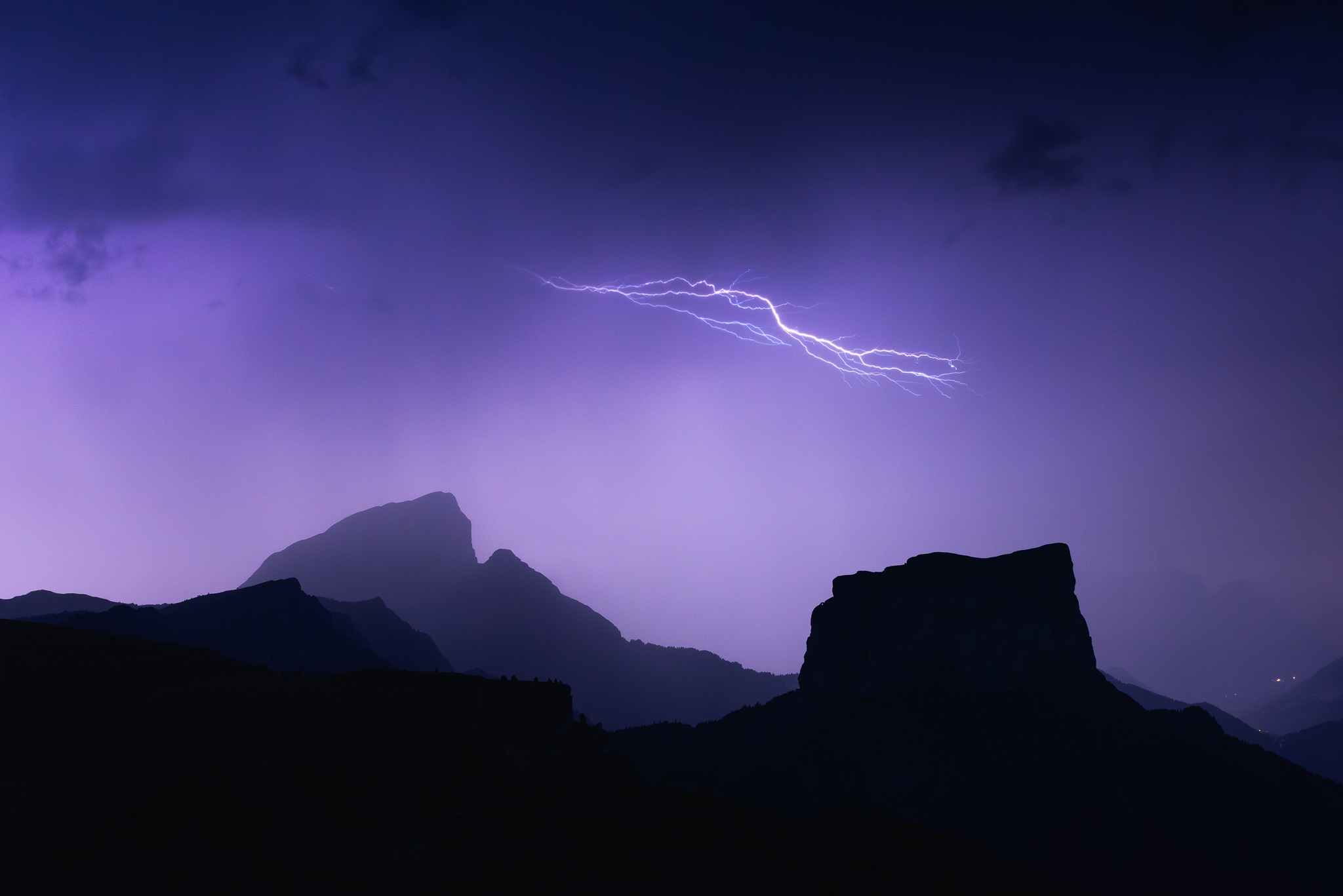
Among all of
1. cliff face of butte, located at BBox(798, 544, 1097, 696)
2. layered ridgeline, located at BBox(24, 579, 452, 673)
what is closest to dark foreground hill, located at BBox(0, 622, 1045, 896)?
layered ridgeline, located at BBox(24, 579, 452, 673)

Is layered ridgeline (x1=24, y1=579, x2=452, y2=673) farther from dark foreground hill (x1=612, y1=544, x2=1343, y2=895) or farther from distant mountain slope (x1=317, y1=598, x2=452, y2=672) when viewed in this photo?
dark foreground hill (x1=612, y1=544, x2=1343, y2=895)

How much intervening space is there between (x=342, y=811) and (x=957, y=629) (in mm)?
118967

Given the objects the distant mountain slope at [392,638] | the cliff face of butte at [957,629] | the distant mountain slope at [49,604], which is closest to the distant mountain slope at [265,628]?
the distant mountain slope at [49,604]

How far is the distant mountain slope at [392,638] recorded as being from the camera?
7111 inches

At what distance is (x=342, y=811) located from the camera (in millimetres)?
28625

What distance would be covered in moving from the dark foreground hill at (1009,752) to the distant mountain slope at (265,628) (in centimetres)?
5339

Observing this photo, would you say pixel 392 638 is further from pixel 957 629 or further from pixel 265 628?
pixel 957 629

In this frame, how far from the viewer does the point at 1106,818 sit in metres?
95.6

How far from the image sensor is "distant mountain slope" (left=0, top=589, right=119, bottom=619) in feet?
476

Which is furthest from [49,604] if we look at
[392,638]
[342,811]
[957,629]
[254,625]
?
[957,629]

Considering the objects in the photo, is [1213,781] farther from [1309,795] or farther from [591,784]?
[591,784]

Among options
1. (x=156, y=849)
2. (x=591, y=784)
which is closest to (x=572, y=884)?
(x=591, y=784)

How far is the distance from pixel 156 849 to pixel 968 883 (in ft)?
99.5

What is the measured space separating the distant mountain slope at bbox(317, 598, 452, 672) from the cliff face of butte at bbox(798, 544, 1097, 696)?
9408 centimetres
